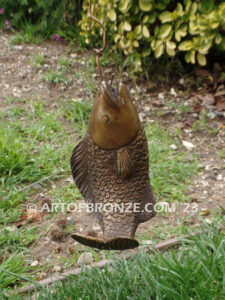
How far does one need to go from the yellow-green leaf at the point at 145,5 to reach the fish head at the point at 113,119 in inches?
85.8

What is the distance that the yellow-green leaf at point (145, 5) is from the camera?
345 centimetres

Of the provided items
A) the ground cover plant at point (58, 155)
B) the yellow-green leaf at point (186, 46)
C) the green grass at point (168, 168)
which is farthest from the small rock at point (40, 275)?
the yellow-green leaf at point (186, 46)

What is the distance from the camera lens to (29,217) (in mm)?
2738

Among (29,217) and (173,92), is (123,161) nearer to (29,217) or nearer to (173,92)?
(29,217)

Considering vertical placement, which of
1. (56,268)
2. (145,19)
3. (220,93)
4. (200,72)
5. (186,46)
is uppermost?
(145,19)

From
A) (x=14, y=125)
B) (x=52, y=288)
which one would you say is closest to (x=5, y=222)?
(x=52, y=288)

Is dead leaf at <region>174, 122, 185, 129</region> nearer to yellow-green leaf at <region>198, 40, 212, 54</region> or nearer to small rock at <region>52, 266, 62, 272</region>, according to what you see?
yellow-green leaf at <region>198, 40, 212, 54</region>

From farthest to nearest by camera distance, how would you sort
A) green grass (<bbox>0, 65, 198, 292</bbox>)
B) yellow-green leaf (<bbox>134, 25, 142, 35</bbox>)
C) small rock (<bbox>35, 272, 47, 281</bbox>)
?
yellow-green leaf (<bbox>134, 25, 142, 35</bbox>)
green grass (<bbox>0, 65, 198, 292</bbox>)
small rock (<bbox>35, 272, 47, 281</bbox>)

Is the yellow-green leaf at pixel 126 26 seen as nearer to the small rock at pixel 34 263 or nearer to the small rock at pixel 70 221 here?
the small rock at pixel 70 221

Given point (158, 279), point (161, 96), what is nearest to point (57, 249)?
point (158, 279)

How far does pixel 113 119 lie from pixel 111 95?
9cm

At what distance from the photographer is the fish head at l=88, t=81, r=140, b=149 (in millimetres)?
1518

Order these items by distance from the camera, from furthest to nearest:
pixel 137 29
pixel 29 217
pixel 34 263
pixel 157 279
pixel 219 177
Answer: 1. pixel 137 29
2. pixel 219 177
3. pixel 29 217
4. pixel 34 263
5. pixel 157 279

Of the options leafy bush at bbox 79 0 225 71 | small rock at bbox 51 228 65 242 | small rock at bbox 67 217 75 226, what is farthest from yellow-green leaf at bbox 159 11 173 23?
small rock at bbox 51 228 65 242
